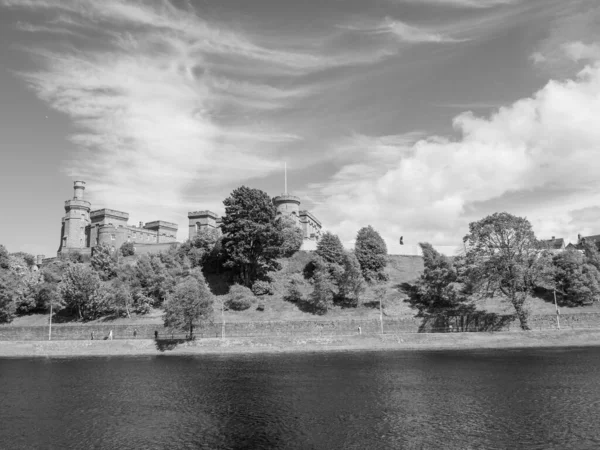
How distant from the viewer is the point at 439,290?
66.9 m

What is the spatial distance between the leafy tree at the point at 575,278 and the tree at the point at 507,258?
10.3 m

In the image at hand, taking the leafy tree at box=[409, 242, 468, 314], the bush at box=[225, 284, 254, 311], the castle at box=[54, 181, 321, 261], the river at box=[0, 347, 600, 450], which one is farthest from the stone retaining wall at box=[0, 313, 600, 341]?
the castle at box=[54, 181, 321, 261]

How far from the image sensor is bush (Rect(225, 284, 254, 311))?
2682 inches

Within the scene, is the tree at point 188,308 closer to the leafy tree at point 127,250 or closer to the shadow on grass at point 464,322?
the shadow on grass at point 464,322

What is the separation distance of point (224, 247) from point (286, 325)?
72.4 ft

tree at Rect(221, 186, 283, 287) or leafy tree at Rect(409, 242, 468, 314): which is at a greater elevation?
tree at Rect(221, 186, 283, 287)

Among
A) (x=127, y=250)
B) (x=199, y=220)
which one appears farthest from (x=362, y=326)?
(x=199, y=220)

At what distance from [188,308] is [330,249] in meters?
29.8

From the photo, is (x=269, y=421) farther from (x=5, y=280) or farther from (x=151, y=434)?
(x=5, y=280)

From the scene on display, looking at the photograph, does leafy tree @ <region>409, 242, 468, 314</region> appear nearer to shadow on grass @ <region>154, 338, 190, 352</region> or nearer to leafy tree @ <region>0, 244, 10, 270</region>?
shadow on grass @ <region>154, 338, 190, 352</region>

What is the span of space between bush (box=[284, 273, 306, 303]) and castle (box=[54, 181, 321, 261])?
2907 centimetres

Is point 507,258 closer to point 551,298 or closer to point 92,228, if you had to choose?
point 551,298

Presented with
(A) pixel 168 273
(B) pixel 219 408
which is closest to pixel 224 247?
(A) pixel 168 273

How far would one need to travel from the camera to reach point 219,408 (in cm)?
2727
